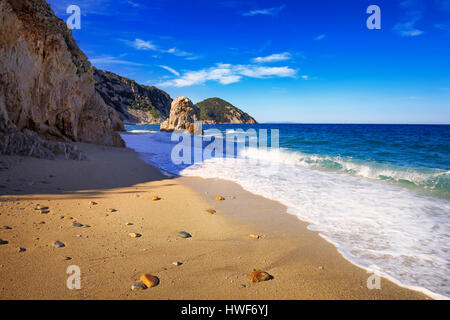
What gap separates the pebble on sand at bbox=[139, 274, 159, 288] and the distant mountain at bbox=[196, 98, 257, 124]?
414 ft

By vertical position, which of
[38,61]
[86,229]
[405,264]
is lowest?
[405,264]

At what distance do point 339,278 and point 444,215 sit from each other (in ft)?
13.2

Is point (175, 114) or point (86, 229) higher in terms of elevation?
point (175, 114)

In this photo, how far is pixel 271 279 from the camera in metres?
2.37

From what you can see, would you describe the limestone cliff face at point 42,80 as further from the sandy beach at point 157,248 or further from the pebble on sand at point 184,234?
the pebble on sand at point 184,234

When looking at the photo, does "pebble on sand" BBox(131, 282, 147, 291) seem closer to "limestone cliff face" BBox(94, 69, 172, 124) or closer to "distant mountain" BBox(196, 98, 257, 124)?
Result: "limestone cliff face" BBox(94, 69, 172, 124)

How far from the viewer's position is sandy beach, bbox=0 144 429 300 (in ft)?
6.93

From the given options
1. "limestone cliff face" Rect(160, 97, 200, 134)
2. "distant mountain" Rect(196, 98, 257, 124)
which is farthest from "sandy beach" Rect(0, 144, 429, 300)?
"distant mountain" Rect(196, 98, 257, 124)

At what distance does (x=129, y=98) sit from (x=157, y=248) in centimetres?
10665

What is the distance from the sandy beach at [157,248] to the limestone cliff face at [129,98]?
303 feet

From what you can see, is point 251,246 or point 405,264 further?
point 251,246
